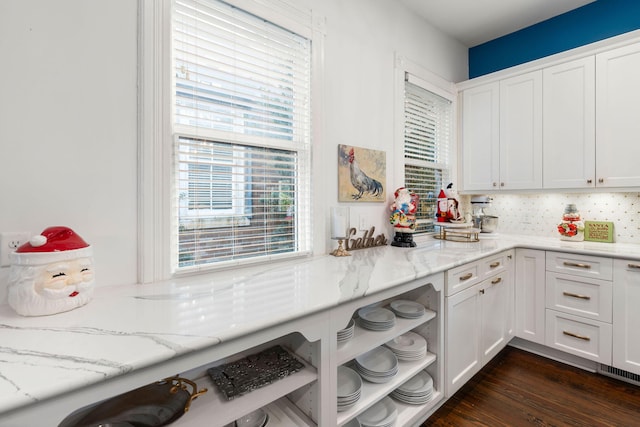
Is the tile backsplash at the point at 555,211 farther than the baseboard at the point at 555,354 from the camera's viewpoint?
Yes

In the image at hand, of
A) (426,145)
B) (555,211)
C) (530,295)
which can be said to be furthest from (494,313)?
(426,145)

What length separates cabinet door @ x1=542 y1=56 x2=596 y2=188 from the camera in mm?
2451

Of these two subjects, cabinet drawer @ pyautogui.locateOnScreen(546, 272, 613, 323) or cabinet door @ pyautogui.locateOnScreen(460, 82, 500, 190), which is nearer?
cabinet drawer @ pyautogui.locateOnScreen(546, 272, 613, 323)

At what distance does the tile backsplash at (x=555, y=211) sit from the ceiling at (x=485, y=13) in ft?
5.42

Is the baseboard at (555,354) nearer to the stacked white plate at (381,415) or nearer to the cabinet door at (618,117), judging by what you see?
the cabinet door at (618,117)

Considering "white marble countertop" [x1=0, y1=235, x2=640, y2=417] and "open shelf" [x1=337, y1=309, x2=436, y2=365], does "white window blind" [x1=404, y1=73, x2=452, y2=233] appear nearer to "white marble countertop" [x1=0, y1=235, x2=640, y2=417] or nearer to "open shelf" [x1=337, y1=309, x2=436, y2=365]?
"white marble countertop" [x1=0, y1=235, x2=640, y2=417]

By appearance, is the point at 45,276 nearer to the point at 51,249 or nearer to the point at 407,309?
the point at 51,249

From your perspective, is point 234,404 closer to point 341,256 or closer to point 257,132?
point 341,256

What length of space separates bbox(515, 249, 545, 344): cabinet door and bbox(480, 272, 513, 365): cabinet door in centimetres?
13

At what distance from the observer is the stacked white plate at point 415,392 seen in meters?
1.67

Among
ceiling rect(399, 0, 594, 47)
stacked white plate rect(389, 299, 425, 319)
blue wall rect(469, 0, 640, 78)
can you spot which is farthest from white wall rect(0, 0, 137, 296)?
blue wall rect(469, 0, 640, 78)

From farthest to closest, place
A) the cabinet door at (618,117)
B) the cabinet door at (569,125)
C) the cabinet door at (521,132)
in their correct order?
the cabinet door at (521,132) < the cabinet door at (569,125) < the cabinet door at (618,117)

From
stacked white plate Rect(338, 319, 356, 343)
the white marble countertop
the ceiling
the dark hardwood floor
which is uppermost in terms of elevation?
the ceiling

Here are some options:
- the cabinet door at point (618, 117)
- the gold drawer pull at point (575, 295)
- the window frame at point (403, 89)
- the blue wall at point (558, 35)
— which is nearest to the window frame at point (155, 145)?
the window frame at point (403, 89)
